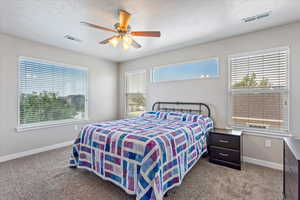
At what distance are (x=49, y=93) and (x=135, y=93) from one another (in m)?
2.51

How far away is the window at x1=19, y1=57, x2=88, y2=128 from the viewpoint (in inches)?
129

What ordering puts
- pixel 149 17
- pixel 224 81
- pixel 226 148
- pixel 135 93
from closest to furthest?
pixel 149 17 < pixel 226 148 < pixel 224 81 < pixel 135 93

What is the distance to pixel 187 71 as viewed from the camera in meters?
3.86

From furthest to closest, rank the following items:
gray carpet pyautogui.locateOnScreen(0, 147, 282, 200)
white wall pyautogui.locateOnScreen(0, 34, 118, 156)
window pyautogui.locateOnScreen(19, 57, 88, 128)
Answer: window pyautogui.locateOnScreen(19, 57, 88, 128) < white wall pyautogui.locateOnScreen(0, 34, 118, 156) < gray carpet pyautogui.locateOnScreen(0, 147, 282, 200)

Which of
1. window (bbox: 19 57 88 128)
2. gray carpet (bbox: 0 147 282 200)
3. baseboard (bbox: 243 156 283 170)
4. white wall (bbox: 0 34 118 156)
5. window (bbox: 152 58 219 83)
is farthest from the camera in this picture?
window (bbox: 152 58 219 83)

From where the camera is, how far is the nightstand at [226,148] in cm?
260

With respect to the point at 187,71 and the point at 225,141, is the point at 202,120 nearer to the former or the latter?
the point at 225,141

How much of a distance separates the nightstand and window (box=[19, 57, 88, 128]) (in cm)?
372

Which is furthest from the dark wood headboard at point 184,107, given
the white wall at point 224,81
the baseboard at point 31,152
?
the baseboard at point 31,152

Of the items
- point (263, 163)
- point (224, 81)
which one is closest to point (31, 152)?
point (224, 81)

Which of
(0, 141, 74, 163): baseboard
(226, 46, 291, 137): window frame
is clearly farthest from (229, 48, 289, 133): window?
(0, 141, 74, 163): baseboard

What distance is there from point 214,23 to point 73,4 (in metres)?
2.34

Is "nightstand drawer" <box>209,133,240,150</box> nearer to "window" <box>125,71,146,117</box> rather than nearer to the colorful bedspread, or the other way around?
the colorful bedspread

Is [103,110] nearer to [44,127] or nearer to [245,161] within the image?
[44,127]
